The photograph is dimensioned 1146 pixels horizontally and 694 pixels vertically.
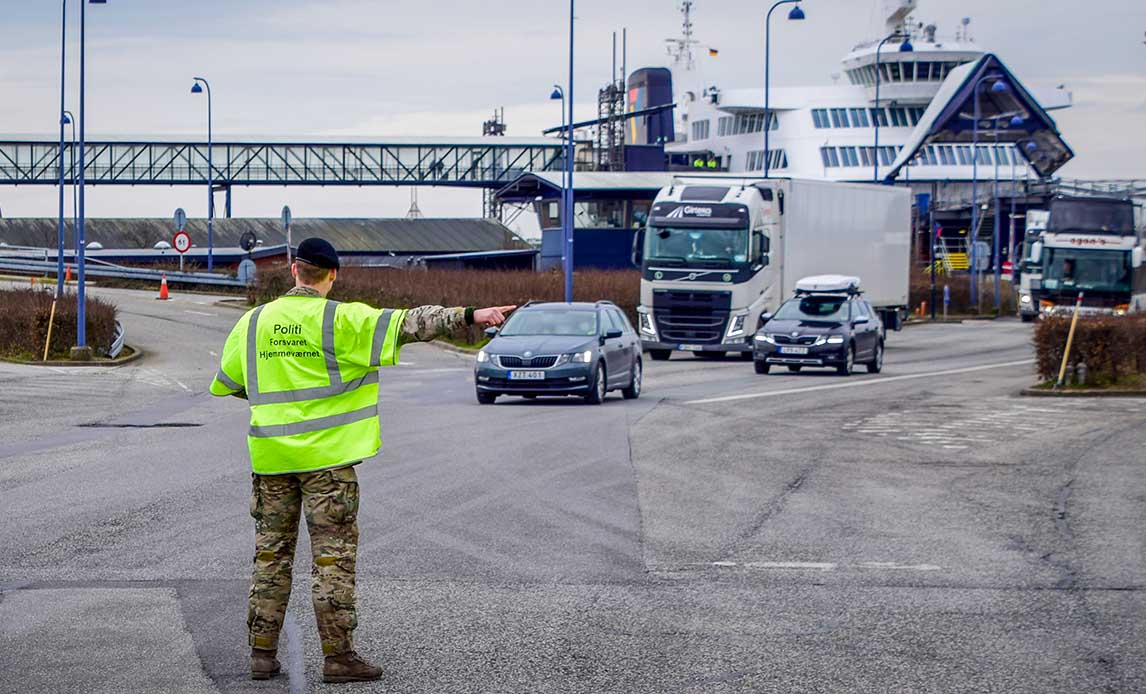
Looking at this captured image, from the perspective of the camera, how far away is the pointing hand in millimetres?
6609

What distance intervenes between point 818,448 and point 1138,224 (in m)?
38.6

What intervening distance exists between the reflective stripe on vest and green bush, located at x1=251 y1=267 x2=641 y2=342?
37400 mm

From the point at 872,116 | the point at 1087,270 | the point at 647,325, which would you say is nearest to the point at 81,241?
the point at 647,325

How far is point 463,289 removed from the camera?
49.0m

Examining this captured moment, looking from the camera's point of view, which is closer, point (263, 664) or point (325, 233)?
point (263, 664)

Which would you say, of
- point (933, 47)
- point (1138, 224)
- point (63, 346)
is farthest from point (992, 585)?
point (933, 47)

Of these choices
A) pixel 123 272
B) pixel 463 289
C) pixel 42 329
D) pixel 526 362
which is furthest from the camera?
pixel 123 272

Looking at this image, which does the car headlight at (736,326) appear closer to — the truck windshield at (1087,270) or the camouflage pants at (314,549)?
the truck windshield at (1087,270)

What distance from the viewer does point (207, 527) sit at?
11.1 m

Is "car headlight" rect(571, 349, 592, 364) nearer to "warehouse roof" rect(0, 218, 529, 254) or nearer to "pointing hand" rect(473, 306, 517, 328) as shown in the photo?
"pointing hand" rect(473, 306, 517, 328)

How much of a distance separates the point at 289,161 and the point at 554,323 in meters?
73.9

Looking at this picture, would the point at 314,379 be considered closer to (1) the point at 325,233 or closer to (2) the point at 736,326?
(2) the point at 736,326

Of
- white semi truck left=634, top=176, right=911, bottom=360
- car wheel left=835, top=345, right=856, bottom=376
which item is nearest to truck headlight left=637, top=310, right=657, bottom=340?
white semi truck left=634, top=176, right=911, bottom=360

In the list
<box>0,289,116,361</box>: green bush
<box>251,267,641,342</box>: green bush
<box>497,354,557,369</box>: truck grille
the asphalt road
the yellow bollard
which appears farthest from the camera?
<box>251,267,641,342</box>: green bush
